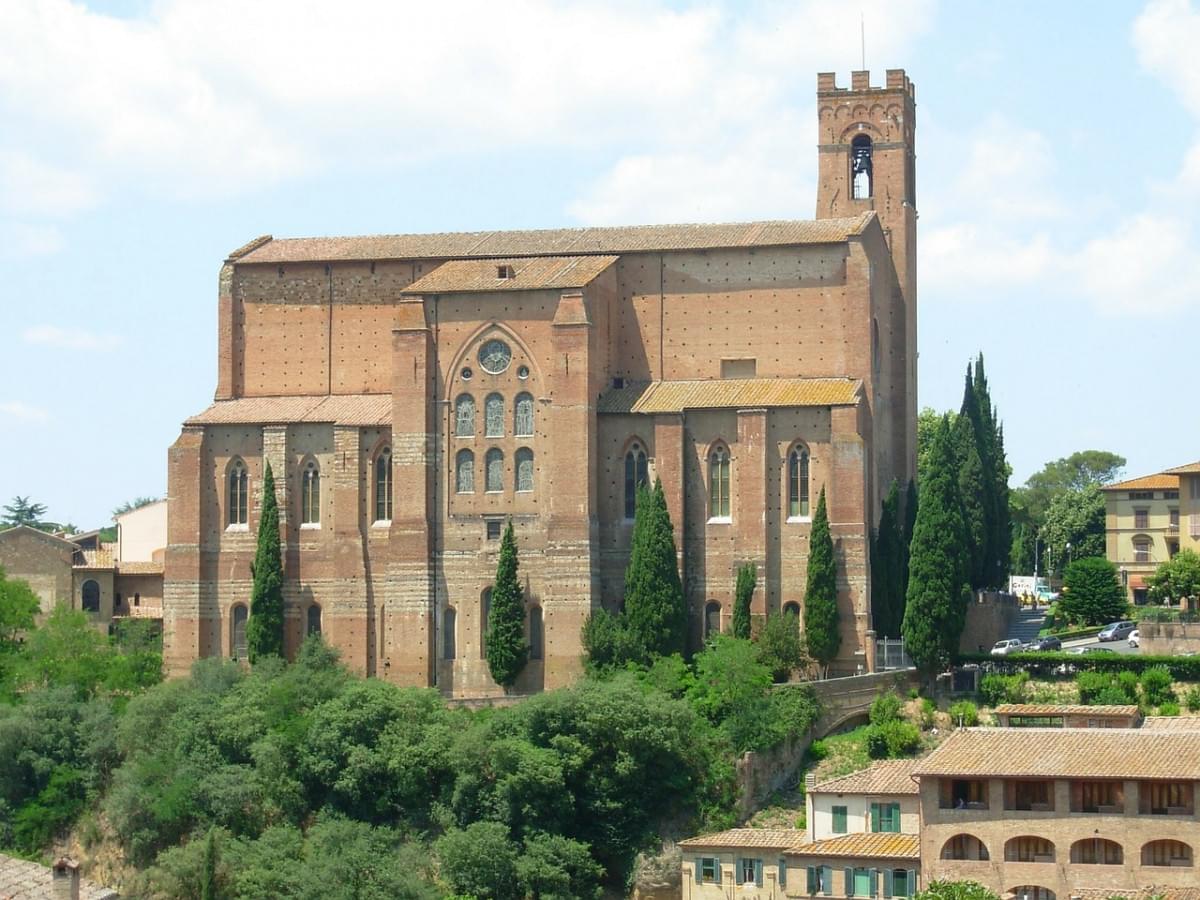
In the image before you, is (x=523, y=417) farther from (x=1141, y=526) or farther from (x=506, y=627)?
(x=1141, y=526)

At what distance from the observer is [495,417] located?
7000 cm

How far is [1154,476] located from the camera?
276ft

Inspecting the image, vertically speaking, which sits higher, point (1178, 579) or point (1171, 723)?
point (1178, 579)

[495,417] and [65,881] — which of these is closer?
[65,881]

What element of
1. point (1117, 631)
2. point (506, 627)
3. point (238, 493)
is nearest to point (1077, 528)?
point (1117, 631)

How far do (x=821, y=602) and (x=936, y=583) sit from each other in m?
3.23

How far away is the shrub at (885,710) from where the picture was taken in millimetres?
62719

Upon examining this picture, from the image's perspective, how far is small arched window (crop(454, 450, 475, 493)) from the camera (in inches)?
2753

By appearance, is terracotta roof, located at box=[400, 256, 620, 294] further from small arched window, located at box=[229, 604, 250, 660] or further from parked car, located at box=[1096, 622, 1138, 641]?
parked car, located at box=[1096, 622, 1138, 641]

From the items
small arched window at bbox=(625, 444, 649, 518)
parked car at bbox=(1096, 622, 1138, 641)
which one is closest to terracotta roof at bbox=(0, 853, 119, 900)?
small arched window at bbox=(625, 444, 649, 518)

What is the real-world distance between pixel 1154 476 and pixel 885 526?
61.5ft

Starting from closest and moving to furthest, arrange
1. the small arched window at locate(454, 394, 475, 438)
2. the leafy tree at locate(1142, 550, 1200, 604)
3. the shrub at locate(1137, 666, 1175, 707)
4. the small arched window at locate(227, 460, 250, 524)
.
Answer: the shrub at locate(1137, 666, 1175, 707)
the small arched window at locate(454, 394, 475, 438)
the small arched window at locate(227, 460, 250, 524)
the leafy tree at locate(1142, 550, 1200, 604)

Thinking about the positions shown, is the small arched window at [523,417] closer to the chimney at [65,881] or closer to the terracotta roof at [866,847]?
the chimney at [65,881]

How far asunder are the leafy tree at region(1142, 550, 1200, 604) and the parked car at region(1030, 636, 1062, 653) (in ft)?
13.5
